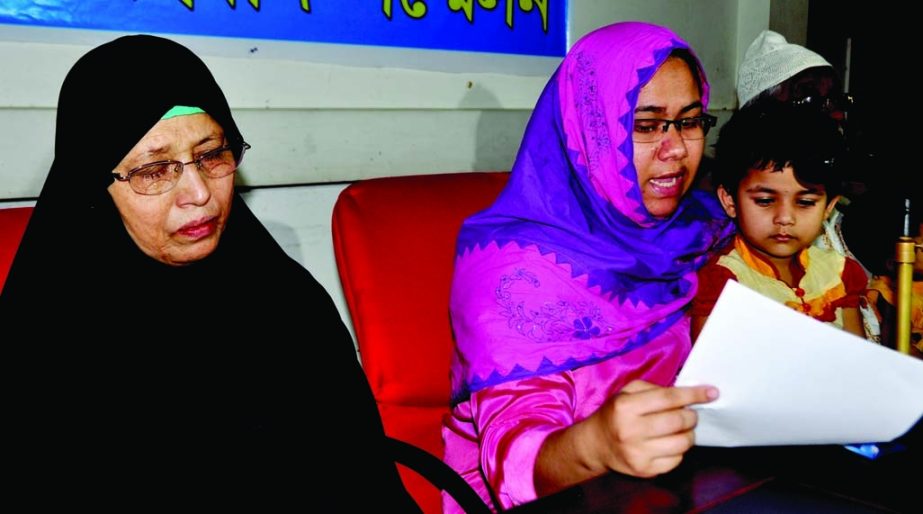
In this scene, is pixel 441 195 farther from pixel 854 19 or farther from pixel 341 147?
pixel 854 19

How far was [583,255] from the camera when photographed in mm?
1311

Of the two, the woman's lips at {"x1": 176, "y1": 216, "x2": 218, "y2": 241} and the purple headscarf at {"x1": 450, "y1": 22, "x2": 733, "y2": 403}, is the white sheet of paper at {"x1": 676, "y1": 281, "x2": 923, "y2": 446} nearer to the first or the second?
the purple headscarf at {"x1": 450, "y1": 22, "x2": 733, "y2": 403}

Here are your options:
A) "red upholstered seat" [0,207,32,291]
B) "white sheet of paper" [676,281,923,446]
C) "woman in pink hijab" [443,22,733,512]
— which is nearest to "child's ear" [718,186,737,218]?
"woman in pink hijab" [443,22,733,512]

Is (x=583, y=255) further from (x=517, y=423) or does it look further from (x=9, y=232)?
(x=9, y=232)

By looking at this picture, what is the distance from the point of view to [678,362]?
1.41 m

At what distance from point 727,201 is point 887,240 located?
2.17 feet

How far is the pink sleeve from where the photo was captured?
103cm

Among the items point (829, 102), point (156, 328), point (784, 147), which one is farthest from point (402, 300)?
point (829, 102)

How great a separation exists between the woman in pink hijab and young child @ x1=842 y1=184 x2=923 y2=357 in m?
0.34

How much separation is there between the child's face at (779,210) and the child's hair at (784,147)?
0.02m

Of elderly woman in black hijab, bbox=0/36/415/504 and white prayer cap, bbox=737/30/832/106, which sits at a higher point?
white prayer cap, bbox=737/30/832/106

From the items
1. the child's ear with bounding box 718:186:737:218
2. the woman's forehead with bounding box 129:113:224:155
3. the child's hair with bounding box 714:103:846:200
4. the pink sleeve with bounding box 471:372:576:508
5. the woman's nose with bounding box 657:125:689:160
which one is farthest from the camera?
the child's ear with bounding box 718:186:737:218

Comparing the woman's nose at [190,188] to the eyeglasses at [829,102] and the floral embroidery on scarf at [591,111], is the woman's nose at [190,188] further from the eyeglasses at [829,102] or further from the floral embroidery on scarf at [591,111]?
the eyeglasses at [829,102]

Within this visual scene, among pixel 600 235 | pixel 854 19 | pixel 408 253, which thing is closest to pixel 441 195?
pixel 408 253
